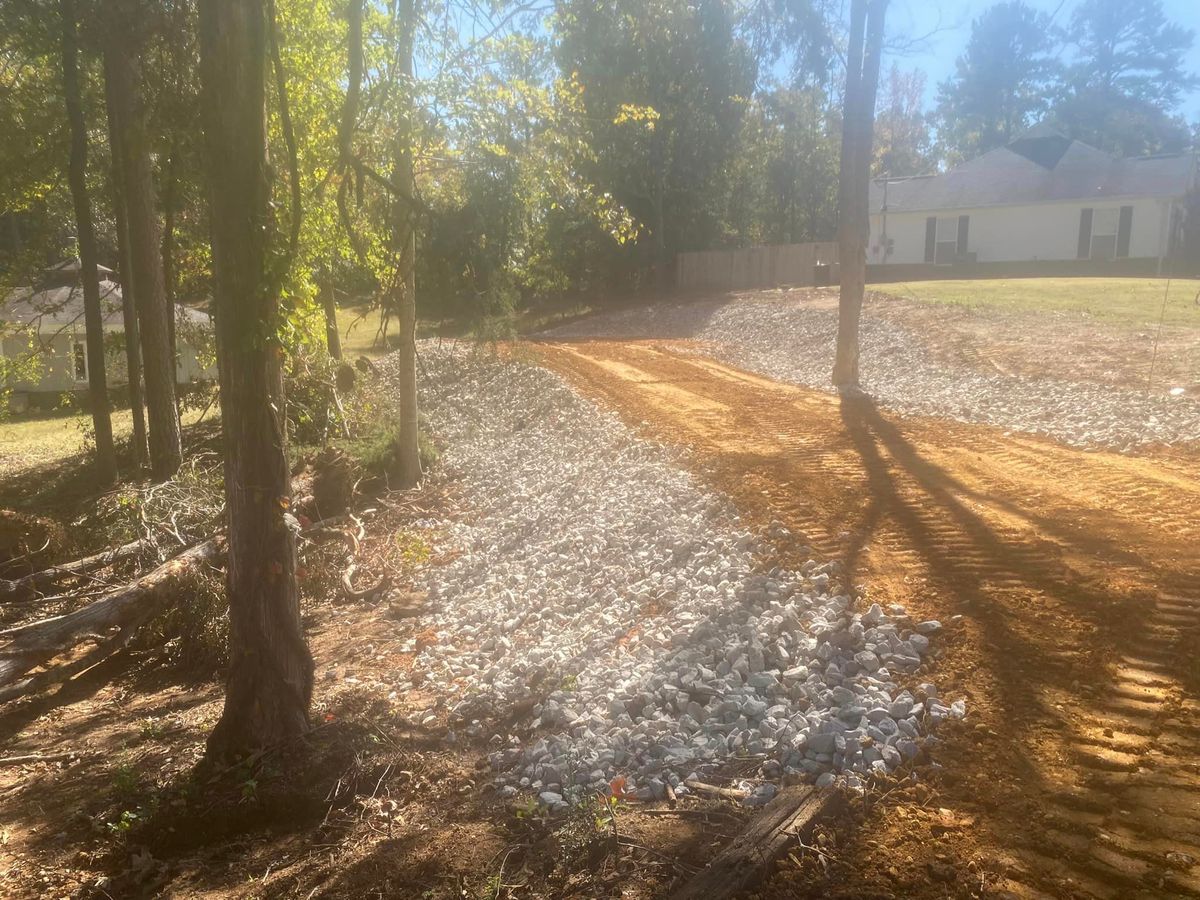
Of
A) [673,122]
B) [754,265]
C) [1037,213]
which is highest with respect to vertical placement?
[673,122]

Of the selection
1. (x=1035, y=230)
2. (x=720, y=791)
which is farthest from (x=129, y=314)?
(x=1035, y=230)

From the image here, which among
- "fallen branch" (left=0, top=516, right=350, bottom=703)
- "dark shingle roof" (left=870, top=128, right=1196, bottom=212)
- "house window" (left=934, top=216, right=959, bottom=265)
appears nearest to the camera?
"fallen branch" (left=0, top=516, right=350, bottom=703)

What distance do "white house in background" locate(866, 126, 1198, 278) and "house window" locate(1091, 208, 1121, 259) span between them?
0.04 m

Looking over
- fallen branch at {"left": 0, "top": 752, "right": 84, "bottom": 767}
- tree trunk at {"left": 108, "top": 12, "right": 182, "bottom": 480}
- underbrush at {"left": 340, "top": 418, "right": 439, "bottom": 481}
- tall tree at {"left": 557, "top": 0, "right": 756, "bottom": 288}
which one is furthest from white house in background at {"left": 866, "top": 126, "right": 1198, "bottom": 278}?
fallen branch at {"left": 0, "top": 752, "right": 84, "bottom": 767}

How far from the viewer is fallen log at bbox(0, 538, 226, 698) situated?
25.2ft

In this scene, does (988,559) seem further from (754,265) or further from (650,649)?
(754,265)

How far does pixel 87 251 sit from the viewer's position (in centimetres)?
1417

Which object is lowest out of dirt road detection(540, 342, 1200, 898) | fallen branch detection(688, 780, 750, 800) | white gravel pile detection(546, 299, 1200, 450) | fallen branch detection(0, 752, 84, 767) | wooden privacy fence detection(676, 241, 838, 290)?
fallen branch detection(0, 752, 84, 767)

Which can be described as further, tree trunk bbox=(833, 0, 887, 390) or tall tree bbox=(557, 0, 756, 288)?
tall tree bbox=(557, 0, 756, 288)

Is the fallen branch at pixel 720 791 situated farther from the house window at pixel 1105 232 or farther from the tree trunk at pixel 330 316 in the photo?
the house window at pixel 1105 232

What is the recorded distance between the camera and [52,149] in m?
13.8

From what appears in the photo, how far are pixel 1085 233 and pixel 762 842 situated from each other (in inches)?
1462

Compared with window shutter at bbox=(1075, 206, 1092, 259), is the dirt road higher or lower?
lower

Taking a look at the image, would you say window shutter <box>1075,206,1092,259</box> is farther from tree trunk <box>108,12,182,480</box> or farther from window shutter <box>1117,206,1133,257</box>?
tree trunk <box>108,12,182,480</box>
